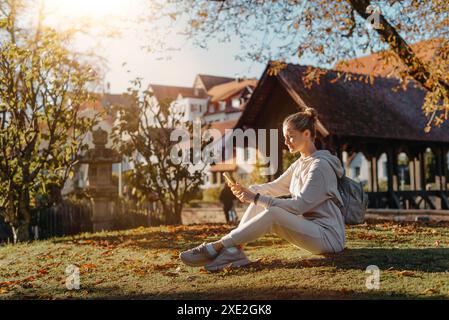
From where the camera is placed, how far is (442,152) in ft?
72.8

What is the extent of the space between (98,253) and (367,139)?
42.6ft

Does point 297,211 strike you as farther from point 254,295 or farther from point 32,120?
point 32,120

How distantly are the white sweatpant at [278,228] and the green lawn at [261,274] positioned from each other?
276 millimetres

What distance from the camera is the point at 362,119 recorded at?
18734 mm

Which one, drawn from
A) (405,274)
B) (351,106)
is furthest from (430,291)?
(351,106)

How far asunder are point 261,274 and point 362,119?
14.5 meters

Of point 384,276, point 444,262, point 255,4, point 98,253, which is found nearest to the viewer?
point 384,276

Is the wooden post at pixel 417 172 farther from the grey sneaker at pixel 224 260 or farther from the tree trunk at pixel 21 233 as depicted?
the grey sneaker at pixel 224 260

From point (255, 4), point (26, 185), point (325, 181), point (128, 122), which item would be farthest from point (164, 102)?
point (325, 181)

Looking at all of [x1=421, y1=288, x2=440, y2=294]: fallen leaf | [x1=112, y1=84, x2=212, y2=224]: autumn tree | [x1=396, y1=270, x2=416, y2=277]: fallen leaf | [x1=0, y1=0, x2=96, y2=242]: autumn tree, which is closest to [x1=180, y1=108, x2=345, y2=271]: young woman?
[x1=396, y1=270, x2=416, y2=277]: fallen leaf

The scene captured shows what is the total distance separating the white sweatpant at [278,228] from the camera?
4.89 meters

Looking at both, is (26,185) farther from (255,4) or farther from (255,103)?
(255,103)

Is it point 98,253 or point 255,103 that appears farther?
point 255,103
